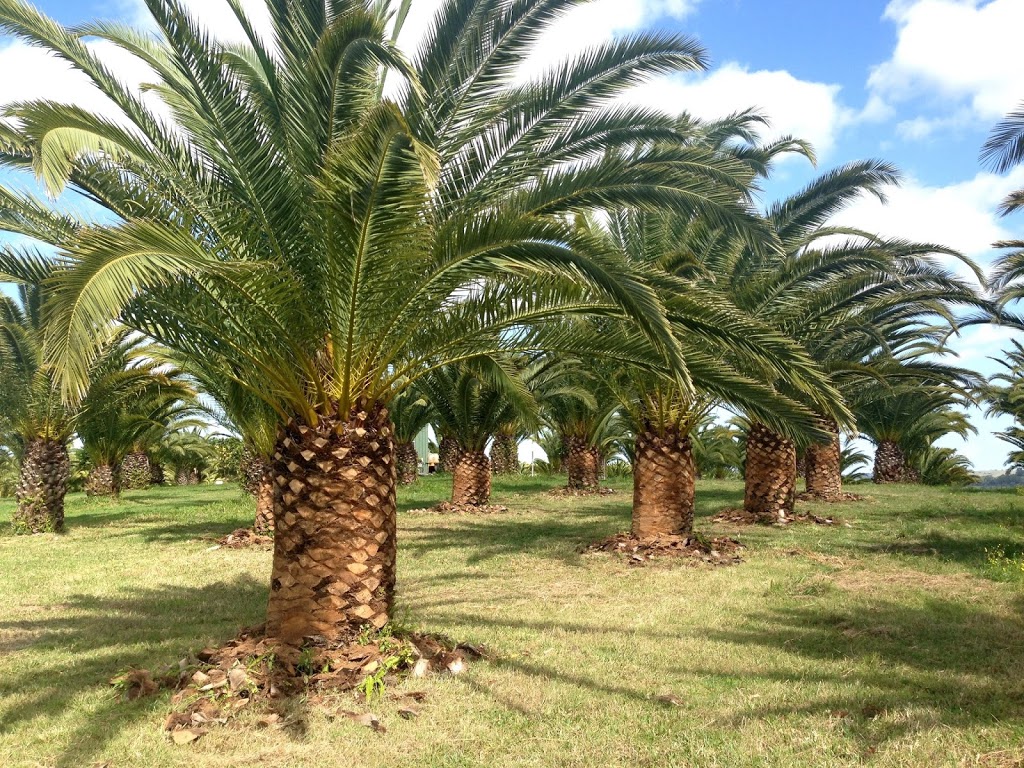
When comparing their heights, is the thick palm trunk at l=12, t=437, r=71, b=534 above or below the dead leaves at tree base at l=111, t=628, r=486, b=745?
above

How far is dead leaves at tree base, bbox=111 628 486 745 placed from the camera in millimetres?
4711

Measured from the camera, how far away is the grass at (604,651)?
4.21 meters

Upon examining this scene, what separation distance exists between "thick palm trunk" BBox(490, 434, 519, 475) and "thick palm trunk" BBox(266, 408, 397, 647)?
21.7 metres

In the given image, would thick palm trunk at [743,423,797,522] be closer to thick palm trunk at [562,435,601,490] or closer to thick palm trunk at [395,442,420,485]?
thick palm trunk at [562,435,601,490]

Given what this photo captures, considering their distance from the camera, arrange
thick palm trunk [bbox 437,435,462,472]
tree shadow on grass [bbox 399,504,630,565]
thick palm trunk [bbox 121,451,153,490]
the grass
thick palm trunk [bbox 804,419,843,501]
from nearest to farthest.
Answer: the grass, tree shadow on grass [bbox 399,504,630,565], thick palm trunk [bbox 804,419,843,501], thick palm trunk [bbox 437,435,462,472], thick palm trunk [bbox 121,451,153,490]

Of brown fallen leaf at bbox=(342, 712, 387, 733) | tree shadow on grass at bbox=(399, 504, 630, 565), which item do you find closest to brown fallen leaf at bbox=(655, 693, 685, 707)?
brown fallen leaf at bbox=(342, 712, 387, 733)

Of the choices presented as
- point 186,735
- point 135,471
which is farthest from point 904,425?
point 135,471

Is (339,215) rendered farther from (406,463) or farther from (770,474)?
(406,463)

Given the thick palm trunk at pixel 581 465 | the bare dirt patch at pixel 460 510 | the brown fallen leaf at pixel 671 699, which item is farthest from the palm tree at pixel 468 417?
the brown fallen leaf at pixel 671 699

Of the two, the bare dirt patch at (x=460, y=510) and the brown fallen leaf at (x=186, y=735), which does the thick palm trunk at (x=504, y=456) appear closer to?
the bare dirt patch at (x=460, y=510)

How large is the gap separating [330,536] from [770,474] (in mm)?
10390

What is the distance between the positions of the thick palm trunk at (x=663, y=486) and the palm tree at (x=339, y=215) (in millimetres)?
4579

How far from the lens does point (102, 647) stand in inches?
251

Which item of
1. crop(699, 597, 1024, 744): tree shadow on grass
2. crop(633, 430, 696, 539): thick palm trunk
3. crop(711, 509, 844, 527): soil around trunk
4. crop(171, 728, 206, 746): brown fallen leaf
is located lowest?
crop(171, 728, 206, 746): brown fallen leaf
